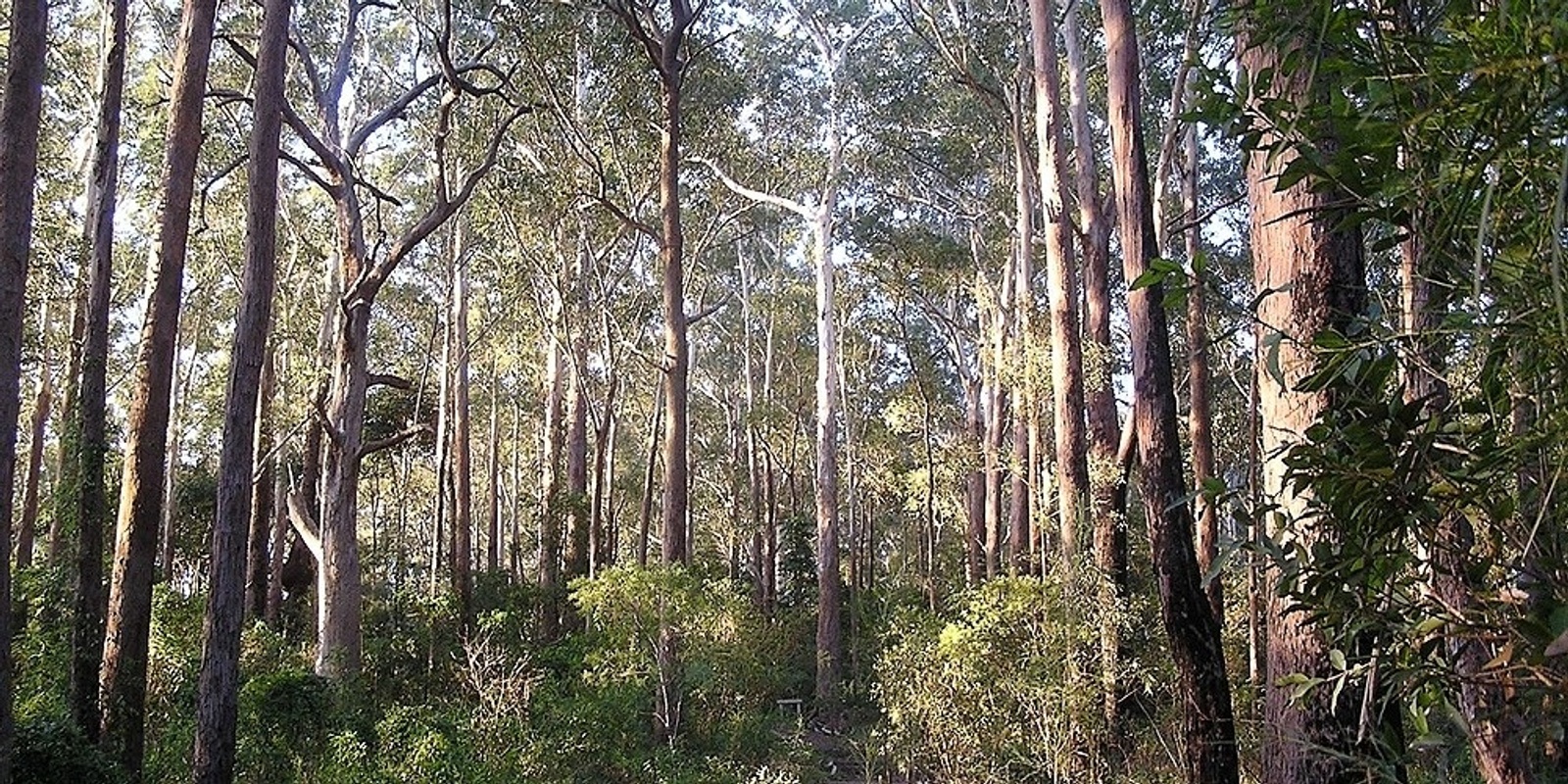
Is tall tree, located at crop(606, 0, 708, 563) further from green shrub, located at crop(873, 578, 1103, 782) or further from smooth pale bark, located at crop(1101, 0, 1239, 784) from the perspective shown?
smooth pale bark, located at crop(1101, 0, 1239, 784)

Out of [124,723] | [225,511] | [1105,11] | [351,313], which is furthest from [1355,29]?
[351,313]

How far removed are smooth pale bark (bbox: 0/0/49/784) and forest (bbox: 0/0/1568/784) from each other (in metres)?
0.03

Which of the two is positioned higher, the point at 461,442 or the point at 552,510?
the point at 461,442

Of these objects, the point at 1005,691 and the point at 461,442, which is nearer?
the point at 1005,691

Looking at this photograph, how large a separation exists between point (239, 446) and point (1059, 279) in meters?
6.68

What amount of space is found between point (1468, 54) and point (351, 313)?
11176 mm

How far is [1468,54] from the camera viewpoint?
3.22 feet

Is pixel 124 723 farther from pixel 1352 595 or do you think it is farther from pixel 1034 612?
pixel 1352 595

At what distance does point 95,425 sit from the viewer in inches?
313

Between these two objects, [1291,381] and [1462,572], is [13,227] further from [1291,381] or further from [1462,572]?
[1462,572]

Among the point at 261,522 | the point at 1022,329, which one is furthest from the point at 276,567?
the point at 1022,329

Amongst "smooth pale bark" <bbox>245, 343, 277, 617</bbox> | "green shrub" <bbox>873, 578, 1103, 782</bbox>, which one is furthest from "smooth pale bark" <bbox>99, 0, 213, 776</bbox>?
"smooth pale bark" <bbox>245, 343, 277, 617</bbox>

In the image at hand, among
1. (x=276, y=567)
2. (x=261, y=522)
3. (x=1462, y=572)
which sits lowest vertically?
(x=276, y=567)

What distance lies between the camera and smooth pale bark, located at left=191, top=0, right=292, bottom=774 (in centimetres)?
642
